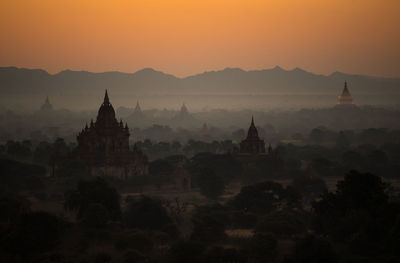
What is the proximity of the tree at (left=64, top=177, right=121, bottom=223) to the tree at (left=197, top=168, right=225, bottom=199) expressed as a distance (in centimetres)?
1498

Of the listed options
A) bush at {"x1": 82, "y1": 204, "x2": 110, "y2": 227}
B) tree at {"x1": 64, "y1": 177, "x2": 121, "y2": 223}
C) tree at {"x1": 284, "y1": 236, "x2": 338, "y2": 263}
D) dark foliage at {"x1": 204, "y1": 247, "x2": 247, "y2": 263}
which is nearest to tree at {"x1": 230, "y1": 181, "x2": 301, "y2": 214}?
tree at {"x1": 64, "y1": 177, "x2": 121, "y2": 223}

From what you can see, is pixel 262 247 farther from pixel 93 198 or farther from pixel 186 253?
pixel 93 198

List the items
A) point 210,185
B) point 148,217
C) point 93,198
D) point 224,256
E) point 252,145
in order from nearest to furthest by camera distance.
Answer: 1. point 224,256
2. point 148,217
3. point 93,198
4. point 210,185
5. point 252,145

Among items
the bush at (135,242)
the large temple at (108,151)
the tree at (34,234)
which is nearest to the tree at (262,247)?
the bush at (135,242)

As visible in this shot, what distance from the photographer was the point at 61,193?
206ft

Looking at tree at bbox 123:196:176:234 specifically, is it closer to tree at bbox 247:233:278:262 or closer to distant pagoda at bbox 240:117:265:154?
tree at bbox 247:233:278:262

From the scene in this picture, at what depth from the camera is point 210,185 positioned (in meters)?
64.9

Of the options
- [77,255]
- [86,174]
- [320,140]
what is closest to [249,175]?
[86,174]

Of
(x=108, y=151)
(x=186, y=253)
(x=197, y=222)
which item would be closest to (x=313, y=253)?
(x=186, y=253)

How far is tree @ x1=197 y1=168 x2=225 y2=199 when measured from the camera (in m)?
64.4

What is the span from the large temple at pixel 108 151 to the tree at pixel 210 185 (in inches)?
373

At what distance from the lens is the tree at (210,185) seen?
6438cm

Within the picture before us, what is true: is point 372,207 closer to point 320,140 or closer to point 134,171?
point 134,171

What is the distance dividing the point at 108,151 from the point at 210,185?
1361cm
